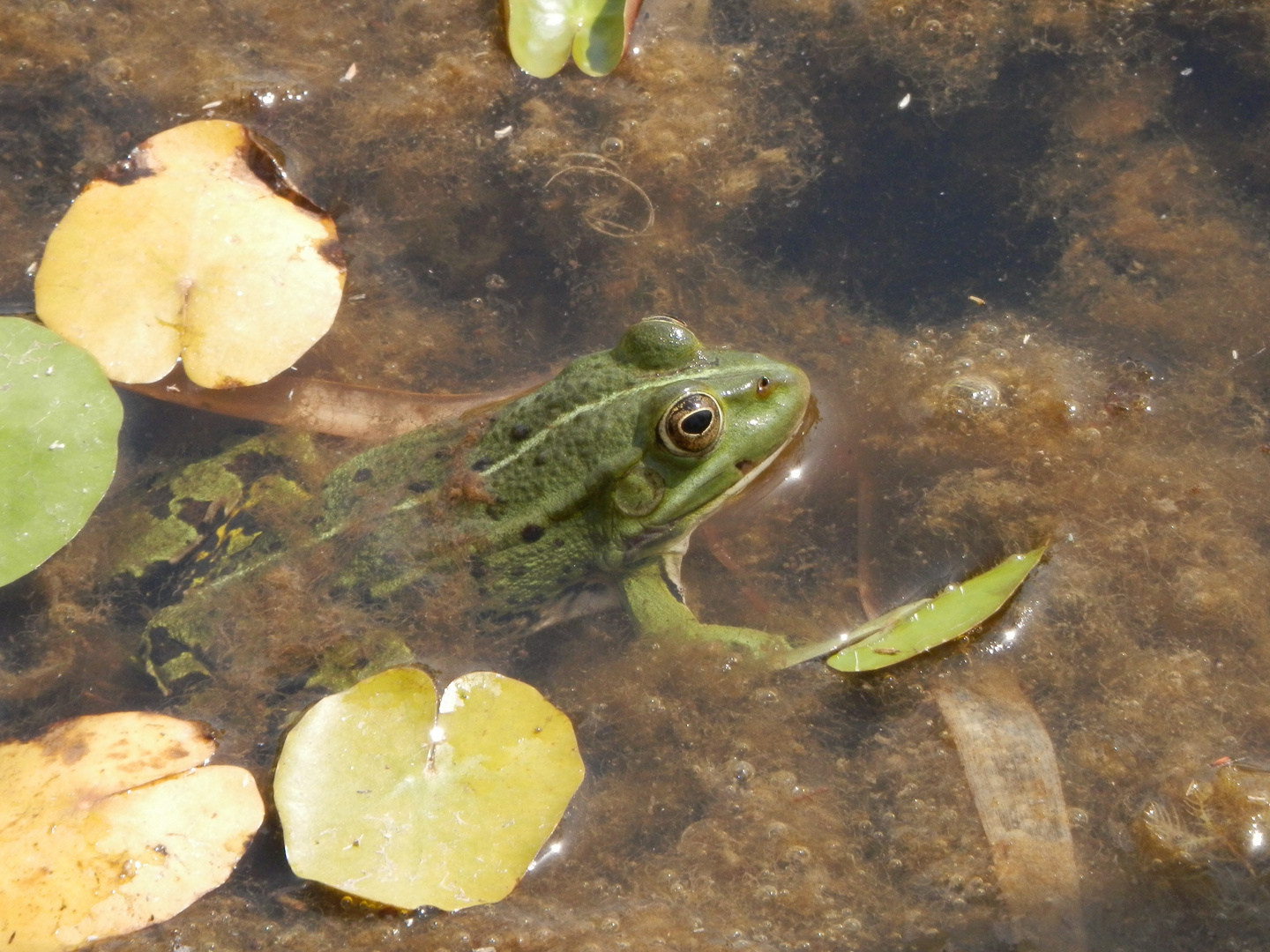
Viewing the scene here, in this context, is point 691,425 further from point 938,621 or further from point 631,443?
point 938,621

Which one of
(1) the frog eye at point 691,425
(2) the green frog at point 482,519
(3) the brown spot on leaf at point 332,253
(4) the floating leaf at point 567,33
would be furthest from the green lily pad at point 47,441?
(4) the floating leaf at point 567,33

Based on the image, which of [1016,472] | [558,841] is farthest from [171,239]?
[1016,472]

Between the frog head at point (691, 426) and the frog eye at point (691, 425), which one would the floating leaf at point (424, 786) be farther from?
the frog eye at point (691, 425)

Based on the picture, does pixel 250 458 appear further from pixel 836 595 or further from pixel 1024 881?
pixel 1024 881

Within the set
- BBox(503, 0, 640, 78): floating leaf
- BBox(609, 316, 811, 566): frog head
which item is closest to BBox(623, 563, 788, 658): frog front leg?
BBox(609, 316, 811, 566): frog head

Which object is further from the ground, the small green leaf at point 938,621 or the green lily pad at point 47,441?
the small green leaf at point 938,621

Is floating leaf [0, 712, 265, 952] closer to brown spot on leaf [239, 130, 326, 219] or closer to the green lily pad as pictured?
the green lily pad
